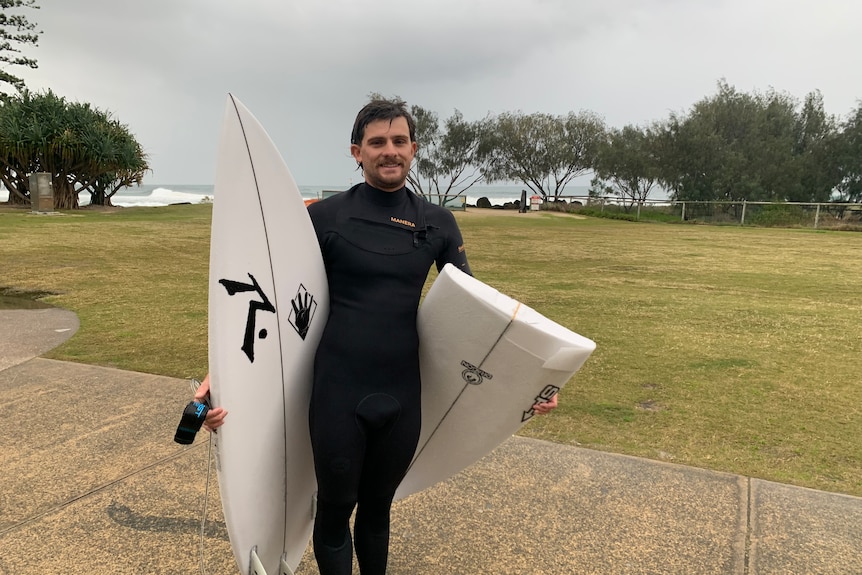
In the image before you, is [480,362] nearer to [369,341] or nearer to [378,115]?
[369,341]

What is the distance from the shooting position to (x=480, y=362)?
2002mm

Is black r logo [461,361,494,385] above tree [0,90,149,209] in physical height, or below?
below

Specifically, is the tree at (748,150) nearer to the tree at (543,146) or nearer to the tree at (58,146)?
the tree at (543,146)

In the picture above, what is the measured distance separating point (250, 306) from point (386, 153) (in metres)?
0.64

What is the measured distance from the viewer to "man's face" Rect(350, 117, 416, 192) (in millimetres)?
1804

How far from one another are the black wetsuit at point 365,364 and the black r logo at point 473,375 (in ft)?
0.68

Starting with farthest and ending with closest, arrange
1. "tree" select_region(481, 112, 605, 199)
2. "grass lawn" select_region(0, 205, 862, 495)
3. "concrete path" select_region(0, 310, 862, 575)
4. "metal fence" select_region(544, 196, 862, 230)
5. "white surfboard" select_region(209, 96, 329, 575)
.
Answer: "tree" select_region(481, 112, 605, 199) < "metal fence" select_region(544, 196, 862, 230) < "grass lawn" select_region(0, 205, 862, 495) < "concrete path" select_region(0, 310, 862, 575) < "white surfboard" select_region(209, 96, 329, 575)

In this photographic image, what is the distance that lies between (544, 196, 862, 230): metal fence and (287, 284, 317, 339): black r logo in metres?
26.7

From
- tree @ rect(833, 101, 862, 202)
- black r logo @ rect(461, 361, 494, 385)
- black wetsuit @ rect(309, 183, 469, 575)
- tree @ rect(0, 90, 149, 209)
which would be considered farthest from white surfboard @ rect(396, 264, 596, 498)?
tree @ rect(833, 101, 862, 202)

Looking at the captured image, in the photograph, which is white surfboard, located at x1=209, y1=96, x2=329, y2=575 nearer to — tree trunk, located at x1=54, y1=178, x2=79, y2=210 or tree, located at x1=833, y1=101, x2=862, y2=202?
tree trunk, located at x1=54, y1=178, x2=79, y2=210

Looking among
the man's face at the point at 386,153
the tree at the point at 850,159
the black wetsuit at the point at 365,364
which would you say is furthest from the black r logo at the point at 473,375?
the tree at the point at 850,159

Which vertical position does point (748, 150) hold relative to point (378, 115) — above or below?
above

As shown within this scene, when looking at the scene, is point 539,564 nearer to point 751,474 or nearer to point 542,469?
point 542,469

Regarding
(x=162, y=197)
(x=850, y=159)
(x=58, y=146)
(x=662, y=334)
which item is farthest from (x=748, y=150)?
(x=162, y=197)
